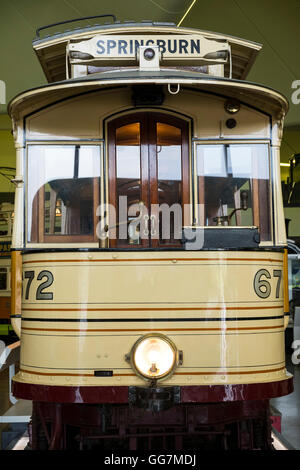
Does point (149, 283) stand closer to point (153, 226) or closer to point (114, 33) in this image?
point (153, 226)

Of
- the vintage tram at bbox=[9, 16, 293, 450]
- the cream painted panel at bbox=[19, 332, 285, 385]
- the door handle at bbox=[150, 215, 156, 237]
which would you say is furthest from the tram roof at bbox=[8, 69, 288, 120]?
the cream painted panel at bbox=[19, 332, 285, 385]

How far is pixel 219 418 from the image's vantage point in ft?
12.3

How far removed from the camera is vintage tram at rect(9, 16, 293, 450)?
3.51 metres

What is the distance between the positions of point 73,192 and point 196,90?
1.18 m

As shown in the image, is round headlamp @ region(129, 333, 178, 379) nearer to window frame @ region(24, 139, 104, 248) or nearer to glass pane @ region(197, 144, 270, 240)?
window frame @ region(24, 139, 104, 248)

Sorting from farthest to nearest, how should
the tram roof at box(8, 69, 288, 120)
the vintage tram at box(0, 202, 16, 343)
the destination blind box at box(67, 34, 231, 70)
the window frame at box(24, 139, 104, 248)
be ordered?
the vintage tram at box(0, 202, 16, 343) < the destination blind box at box(67, 34, 231, 70) < the window frame at box(24, 139, 104, 248) < the tram roof at box(8, 69, 288, 120)

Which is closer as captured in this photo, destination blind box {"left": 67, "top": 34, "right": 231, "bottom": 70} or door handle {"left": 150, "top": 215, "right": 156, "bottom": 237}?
door handle {"left": 150, "top": 215, "right": 156, "bottom": 237}

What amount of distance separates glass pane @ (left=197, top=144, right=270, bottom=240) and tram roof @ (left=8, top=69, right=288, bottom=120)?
1.16 ft

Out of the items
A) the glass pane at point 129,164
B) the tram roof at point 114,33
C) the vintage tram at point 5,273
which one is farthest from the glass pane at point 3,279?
the glass pane at point 129,164

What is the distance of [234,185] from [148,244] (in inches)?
30.8

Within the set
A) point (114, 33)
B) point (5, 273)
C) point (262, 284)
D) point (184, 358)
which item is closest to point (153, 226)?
point (262, 284)

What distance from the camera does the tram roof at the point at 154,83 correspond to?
383cm

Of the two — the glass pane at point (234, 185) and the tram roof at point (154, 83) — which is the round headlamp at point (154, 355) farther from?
the tram roof at point (154, 83)

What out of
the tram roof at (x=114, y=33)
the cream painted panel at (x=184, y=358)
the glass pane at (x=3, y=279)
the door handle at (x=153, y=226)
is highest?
the tram roof at (x=114, y=33)
